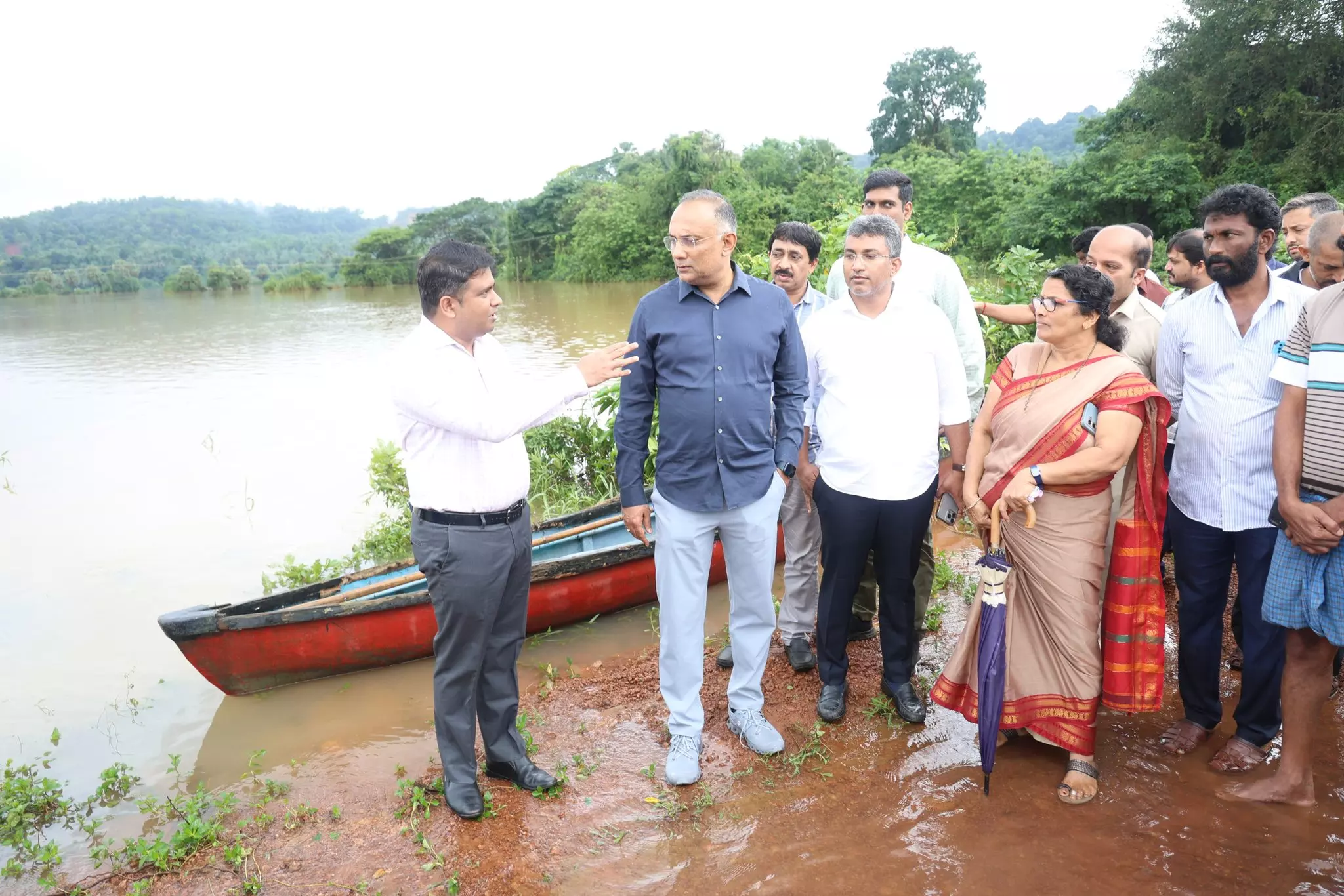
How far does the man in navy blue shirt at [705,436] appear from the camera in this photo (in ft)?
9.68

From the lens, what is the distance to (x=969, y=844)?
2689 mm

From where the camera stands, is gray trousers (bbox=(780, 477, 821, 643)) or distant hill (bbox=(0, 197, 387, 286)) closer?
gray trousers (bbox=(780, 477, 821, 643))

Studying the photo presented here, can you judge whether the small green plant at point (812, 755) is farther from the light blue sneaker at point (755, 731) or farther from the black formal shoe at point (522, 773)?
the black formal shoe at point (522, 773)

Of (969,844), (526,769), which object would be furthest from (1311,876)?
(526,769)

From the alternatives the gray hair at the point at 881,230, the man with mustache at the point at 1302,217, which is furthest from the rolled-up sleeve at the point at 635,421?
the man with mustache at the point at 1302,217

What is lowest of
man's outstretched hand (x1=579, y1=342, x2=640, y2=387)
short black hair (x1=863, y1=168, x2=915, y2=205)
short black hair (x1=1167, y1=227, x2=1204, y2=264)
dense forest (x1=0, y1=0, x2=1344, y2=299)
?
man's outstretched hand (x1=579, y1=342, x2=640, y2=387)

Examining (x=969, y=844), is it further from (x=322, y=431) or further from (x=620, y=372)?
(x=322, y=431)

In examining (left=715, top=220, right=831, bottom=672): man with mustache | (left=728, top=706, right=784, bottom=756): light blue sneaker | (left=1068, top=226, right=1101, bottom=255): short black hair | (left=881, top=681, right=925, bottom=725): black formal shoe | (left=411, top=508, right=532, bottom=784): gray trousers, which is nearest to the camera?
(left=411, top=508, right=532, bottom=784): gray trousers

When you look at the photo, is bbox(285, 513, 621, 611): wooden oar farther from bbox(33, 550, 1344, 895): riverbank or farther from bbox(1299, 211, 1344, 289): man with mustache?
bbox(1299, 211, 1344, 289): man with mustache

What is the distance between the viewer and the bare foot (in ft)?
9.02

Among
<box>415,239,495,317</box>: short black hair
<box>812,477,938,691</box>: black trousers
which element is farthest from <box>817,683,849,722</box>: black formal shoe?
<box>415,239,495,317</box>: short black hair

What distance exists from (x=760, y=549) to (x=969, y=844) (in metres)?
1.19

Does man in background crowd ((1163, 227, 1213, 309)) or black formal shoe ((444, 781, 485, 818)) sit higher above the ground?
man in background crowd ((1163, 227, 1213, 309))

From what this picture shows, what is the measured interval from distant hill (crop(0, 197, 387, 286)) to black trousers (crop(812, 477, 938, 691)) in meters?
56.0
